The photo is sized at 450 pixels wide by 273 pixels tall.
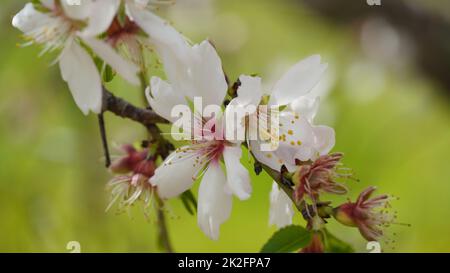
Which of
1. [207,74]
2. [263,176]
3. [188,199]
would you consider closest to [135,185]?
[188,199]

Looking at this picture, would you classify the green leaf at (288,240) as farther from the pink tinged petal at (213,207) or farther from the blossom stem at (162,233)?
the blossom stem at (162,233)

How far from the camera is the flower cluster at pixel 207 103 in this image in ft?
2.39

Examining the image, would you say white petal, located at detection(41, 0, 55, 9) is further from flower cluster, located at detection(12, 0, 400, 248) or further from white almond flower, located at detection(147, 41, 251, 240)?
white almond flower, located at detection(147, 41, 251, 240)

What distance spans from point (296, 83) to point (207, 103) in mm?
96

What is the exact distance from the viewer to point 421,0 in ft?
6.82

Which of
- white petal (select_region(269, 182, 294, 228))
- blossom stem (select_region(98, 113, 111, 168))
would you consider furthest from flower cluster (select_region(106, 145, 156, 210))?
white petal (select_region(269, 182, 294, 228))

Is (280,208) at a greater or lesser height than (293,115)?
lesser

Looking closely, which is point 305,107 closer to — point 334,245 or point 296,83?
point 296,83

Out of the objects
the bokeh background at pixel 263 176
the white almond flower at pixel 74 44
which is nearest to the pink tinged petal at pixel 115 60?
the white almond flower at pixel 74 44

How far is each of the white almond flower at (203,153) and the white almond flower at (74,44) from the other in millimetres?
61

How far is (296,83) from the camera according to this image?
0.81 meters

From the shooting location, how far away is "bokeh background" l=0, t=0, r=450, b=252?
5.91 feet
